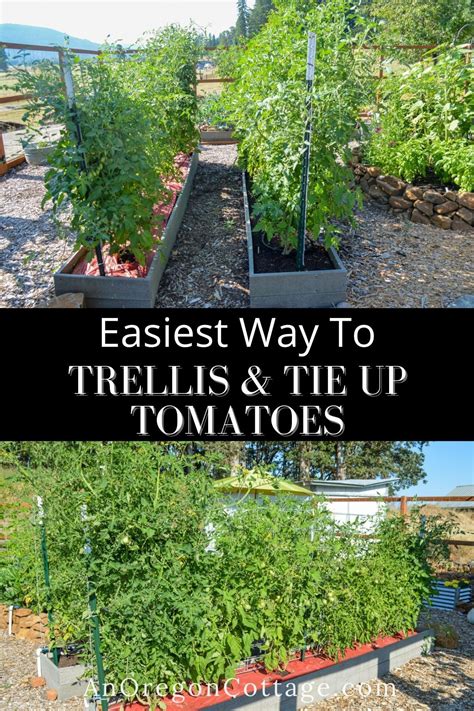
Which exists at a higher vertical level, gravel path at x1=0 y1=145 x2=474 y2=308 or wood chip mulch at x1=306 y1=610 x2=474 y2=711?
gravel path at x1=0 y1=145 x2=474 y2=308

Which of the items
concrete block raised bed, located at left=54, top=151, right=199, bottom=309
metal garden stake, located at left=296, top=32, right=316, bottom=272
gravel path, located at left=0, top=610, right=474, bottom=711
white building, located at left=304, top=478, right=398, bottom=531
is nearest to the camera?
gravel path, located at left=0, top=610, right=474, bottom=711

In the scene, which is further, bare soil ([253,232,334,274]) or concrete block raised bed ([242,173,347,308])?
bare soil ([253,232,334,274])

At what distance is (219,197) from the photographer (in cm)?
726

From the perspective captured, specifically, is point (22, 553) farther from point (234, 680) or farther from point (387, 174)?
point (387, 174)

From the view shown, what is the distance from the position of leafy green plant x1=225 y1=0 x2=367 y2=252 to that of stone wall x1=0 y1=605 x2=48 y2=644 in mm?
3277

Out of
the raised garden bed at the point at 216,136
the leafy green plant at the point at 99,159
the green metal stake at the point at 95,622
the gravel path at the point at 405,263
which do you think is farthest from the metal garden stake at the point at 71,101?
the raised garden bed at the point at 216,136

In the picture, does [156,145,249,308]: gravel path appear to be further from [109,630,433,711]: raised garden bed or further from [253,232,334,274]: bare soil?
[109,630,433,711]: raised garden bed

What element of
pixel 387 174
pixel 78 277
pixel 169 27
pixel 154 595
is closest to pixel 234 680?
pixel 154 595

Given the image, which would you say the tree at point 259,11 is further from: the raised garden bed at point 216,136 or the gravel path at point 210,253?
the gravel path at point 210,253

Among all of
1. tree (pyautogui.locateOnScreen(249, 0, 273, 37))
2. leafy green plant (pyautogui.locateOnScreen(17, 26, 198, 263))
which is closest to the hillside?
leafy green plant (pyautogui.locateOnScreen(17, 26, 198, 263))

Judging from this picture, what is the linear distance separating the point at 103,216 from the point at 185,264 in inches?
48.8

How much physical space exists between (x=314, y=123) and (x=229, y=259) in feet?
4.59

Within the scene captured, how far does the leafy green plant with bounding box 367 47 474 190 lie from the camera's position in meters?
6.26

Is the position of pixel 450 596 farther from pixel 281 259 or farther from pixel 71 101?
pixel 71 101
